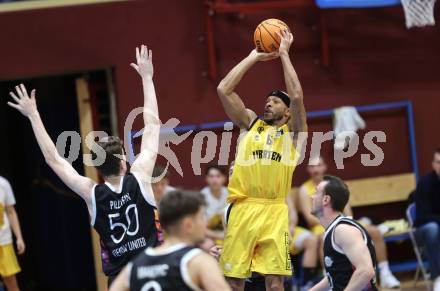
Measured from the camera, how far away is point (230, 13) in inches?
420

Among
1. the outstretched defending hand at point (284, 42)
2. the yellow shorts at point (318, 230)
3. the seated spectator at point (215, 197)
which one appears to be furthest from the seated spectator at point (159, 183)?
the outstretched defending hand at point (284, 42)

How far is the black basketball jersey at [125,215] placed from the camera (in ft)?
18.8

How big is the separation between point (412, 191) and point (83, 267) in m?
4.55

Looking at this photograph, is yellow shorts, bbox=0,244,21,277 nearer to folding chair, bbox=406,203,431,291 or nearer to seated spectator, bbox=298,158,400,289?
seated spectator, bbox=298,158,400,289

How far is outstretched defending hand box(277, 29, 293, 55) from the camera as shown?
6.68 meters

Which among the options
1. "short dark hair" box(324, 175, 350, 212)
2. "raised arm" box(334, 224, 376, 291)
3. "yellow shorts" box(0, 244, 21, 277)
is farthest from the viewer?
"yellow shorts" box(0, 244, 21, 277)

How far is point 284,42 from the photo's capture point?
6.77 metres

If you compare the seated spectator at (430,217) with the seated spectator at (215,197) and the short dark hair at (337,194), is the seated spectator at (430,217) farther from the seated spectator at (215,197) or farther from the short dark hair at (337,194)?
the short dark hair at (337,194)

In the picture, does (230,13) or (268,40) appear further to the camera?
(230,13)

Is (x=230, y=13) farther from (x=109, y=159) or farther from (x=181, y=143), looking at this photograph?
(x=109, y=159)

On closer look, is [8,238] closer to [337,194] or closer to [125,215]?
[125,215]

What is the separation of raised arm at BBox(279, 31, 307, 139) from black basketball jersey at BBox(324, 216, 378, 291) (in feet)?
3.76

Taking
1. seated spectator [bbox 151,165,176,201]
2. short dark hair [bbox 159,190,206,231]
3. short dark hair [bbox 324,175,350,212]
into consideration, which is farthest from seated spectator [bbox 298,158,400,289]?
short dark hair [bbox 159,190,206,231]

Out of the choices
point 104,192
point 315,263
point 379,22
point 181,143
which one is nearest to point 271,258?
point 104,192
